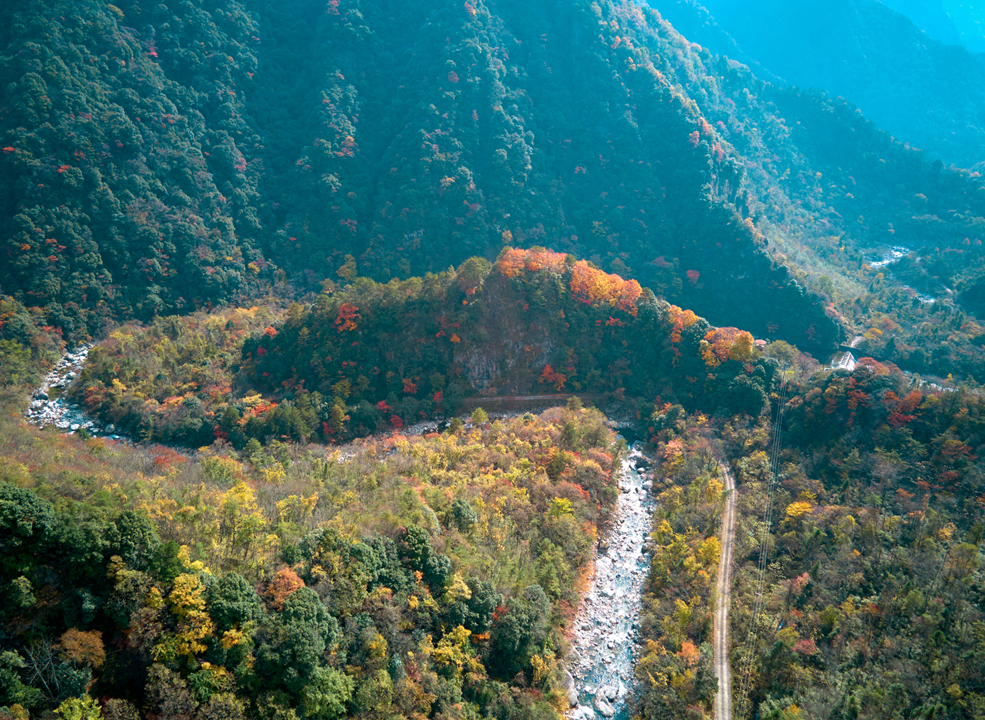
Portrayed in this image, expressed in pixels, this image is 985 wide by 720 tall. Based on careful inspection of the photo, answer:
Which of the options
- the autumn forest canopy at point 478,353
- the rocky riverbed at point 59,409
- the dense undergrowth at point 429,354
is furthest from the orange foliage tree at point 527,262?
the rocky riverbed at point 59,409

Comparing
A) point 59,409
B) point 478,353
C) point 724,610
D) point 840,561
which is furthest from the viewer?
point 478,353

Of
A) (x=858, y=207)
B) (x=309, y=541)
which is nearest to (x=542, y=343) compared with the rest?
(x=309, y=541)

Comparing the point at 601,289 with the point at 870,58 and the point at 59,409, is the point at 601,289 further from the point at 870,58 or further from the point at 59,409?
the point at 870,58

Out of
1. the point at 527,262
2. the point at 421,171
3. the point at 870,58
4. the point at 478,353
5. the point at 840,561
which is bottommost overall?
the point at 840,561

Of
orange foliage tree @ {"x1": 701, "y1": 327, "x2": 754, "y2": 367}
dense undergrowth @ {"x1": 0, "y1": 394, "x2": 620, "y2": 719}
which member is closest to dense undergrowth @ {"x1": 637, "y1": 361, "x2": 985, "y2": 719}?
orange foliage tree @ {"x1": 701, "y1": 327, "x2": 754, "y2": 367}

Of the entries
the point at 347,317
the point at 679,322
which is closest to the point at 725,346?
the point at 679,322

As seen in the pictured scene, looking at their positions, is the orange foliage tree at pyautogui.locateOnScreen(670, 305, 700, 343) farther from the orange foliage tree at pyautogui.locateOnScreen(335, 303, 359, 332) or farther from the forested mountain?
the forested mountain

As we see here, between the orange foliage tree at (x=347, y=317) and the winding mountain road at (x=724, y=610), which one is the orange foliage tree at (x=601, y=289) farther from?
the winding mountain road at (x=724, y=610)
